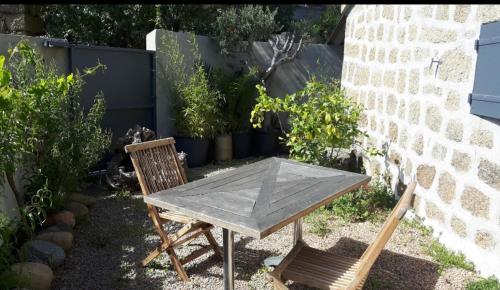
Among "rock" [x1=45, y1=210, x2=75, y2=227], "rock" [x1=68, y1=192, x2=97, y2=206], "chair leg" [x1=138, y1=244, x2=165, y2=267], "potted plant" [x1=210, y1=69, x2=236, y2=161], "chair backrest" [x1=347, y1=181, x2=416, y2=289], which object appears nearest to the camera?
"chair backrest" [x1=347, y1=181, x2=416, y2=289]

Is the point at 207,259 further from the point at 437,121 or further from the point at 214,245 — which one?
the point at 437,121

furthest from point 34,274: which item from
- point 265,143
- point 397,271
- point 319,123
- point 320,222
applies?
point 265,143

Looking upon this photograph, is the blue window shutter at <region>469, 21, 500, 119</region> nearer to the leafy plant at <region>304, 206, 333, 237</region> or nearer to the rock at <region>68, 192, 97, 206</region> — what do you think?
the leafy plant at <region>304, 206, 333, 237</region>

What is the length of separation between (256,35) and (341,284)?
559 centimetres

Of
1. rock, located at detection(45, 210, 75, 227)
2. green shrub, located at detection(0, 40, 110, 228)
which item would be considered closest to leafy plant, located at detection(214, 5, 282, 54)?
green shrub, located at detection(0, 40, 110, 228)

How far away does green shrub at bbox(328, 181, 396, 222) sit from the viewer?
4.12 metres

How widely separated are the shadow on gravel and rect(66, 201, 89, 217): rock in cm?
248

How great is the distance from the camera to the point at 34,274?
8.66 ft

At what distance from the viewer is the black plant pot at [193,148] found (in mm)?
6297

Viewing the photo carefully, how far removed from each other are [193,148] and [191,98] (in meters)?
0.80

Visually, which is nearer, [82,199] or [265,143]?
[82,199]

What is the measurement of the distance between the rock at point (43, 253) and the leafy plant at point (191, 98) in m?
3.35

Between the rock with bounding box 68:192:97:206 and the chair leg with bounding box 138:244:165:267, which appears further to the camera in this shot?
the rock with bounding box 68:192:97:206

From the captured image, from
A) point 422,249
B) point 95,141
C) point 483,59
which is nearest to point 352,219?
point 422,249
